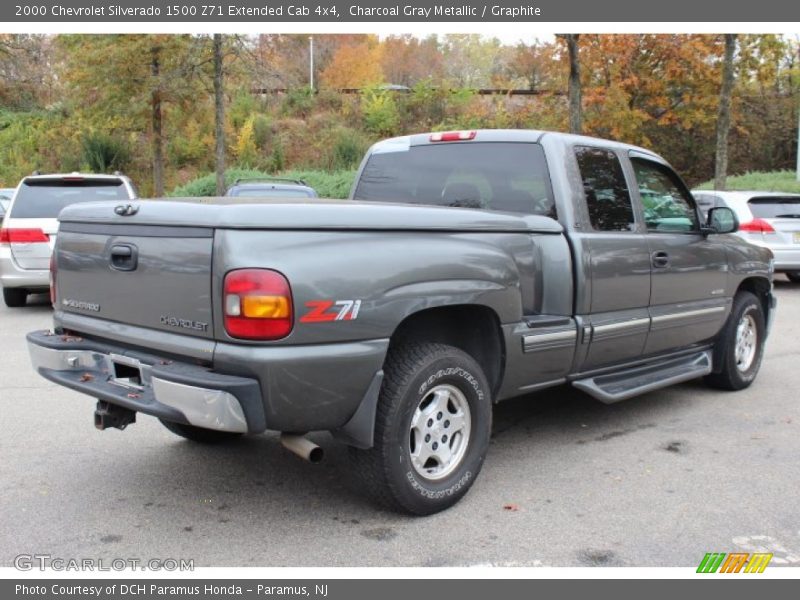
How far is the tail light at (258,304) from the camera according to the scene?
3.04 metres

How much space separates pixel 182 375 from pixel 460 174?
2472 mm

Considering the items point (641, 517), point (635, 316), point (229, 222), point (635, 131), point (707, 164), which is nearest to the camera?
point (229, 222)

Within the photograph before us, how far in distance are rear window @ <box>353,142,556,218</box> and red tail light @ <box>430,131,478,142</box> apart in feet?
0.12

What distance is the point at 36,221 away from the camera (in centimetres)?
962

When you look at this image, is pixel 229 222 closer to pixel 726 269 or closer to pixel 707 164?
pixel 726 269

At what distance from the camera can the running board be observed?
466 centimetres

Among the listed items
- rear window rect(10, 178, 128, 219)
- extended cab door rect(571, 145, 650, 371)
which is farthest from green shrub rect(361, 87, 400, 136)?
extended cab door rect(571, 145, 650, 371)

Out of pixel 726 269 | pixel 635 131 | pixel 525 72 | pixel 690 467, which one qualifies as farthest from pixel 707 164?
pixel 690 467

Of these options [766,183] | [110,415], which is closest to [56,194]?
[110,415]

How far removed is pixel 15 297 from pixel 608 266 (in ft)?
28.3

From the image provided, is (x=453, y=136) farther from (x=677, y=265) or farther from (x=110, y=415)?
(x=110, y=415)

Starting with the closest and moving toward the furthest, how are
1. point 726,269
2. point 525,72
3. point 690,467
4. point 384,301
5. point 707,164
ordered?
point 384,301 < point 690,467 < point 726,269 < point 707,164 < point 525,72

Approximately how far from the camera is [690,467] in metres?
4.45

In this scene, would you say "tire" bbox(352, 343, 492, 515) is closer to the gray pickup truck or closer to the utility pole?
the gray pickup truck
